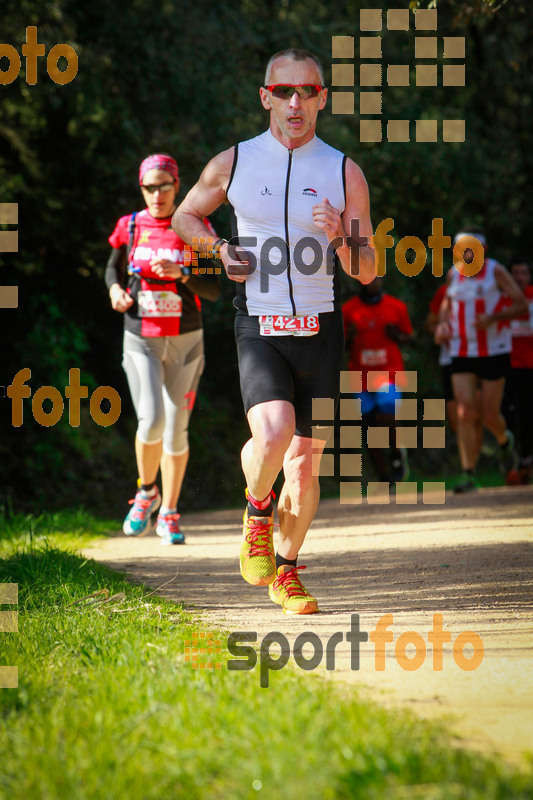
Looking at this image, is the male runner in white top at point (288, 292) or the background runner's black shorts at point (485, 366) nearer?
the male runner in white top at point (288, 292)

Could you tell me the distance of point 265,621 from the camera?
14.3 ft

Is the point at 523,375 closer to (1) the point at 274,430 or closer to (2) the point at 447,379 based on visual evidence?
(2) the point at 447,379

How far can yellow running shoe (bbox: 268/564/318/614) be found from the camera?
449cm

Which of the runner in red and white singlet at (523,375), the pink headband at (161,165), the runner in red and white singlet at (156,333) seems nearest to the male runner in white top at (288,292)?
the runner in red and white singlet at (156,333)

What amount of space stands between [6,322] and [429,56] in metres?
9.06

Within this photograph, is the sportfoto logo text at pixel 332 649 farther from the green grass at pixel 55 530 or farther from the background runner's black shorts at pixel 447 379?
the background runner's black shorts at pixel 447 379

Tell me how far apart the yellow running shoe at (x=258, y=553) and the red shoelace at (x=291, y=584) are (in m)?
0.03

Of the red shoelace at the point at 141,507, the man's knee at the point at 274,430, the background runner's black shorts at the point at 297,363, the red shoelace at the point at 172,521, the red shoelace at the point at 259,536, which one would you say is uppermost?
the background runner's black shorts at the point at 297,363

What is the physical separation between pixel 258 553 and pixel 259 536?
8cm

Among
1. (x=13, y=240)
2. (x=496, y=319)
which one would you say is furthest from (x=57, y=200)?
(x=496, y=319)

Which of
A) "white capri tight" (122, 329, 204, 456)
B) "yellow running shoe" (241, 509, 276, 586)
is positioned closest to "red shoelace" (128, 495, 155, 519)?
"white capri tight" (122, 329, 204, 456)

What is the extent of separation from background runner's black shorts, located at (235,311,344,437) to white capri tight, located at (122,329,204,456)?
2.23 m

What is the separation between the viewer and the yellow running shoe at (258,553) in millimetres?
4648

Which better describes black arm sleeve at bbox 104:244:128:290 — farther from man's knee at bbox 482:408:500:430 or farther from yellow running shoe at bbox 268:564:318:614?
man's knee at bbox 482:408:500:430
